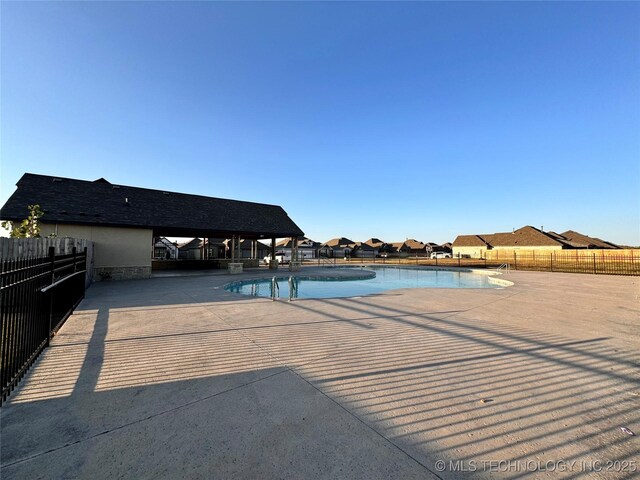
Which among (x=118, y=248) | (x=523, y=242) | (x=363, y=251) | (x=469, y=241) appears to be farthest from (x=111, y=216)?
(x=469, y=241)

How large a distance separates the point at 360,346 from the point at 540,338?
3595mm

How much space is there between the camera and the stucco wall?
13953mm

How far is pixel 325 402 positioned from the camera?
2994 millimetres

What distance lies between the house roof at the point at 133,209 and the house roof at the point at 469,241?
4717cm

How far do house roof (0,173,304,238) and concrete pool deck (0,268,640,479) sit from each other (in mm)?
11051

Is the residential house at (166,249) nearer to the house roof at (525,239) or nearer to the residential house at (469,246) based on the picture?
the residential house at (469,246)

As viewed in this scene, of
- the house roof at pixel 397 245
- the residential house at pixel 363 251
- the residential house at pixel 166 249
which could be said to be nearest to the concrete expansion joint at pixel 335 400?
the residential house at pixel 166 249

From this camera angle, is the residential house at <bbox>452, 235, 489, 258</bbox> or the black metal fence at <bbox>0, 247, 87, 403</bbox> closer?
the black metal fence at <bbox>0, 247, 87, 403</bbox>

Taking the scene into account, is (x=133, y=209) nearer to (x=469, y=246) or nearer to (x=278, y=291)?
(x=278, y=291)

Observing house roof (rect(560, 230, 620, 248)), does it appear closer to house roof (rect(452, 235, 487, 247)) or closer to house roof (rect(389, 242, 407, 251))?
house roof (rect(452, 235, 487, 247))

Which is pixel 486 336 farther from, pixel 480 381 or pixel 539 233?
pixel 539 233

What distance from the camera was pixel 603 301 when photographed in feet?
30.3

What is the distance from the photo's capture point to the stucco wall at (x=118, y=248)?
1395 cm

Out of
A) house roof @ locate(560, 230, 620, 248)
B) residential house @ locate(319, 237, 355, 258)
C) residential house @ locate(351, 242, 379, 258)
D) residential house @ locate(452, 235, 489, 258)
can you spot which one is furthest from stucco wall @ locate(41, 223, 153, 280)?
house roof @ locate(560, 230, 620, 248)
